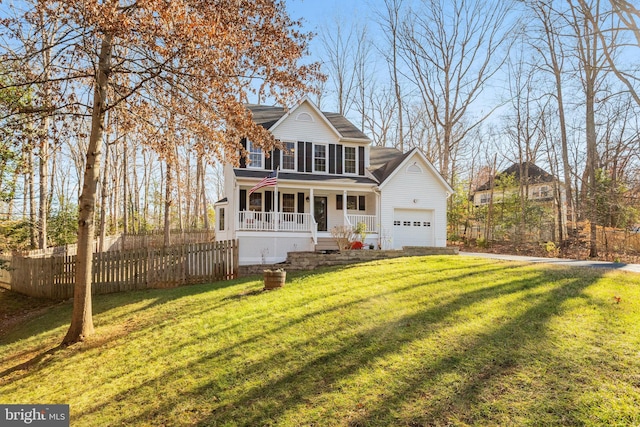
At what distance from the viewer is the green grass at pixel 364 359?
3801 mm

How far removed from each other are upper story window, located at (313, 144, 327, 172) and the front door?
157 cm

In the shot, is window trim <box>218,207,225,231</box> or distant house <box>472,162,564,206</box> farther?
Answer: distant house <box>472,162,564,206</box>

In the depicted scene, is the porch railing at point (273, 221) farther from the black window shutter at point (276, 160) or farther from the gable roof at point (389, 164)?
the gable roof at point (389, 164)

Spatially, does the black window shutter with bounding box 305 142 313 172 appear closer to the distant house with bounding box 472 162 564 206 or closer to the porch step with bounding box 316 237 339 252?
the porch step with bounding box 316 237 339 252

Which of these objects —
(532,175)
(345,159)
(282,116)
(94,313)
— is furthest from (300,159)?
(532,175)

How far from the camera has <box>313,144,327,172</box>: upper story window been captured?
1842cm

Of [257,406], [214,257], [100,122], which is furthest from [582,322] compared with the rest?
[214,257]

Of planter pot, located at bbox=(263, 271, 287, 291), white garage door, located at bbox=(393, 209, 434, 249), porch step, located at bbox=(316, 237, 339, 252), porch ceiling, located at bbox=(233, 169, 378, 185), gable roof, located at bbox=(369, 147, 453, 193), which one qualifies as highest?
gable roof, located at bbox=(369, 147, 453, 193)

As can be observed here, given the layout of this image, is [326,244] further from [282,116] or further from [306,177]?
[282,116]

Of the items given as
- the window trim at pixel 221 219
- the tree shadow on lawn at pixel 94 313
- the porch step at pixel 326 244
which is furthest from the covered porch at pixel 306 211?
the tree shadow on lawn at pixel 94 313

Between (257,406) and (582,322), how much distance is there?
4.97 metres

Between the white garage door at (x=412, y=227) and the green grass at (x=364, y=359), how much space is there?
9.70 meters

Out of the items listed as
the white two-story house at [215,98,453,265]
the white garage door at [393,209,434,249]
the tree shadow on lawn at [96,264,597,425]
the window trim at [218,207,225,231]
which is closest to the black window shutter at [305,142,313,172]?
the white two-story house at [215,98,453,265]

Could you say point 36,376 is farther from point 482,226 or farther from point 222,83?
point 482,226
